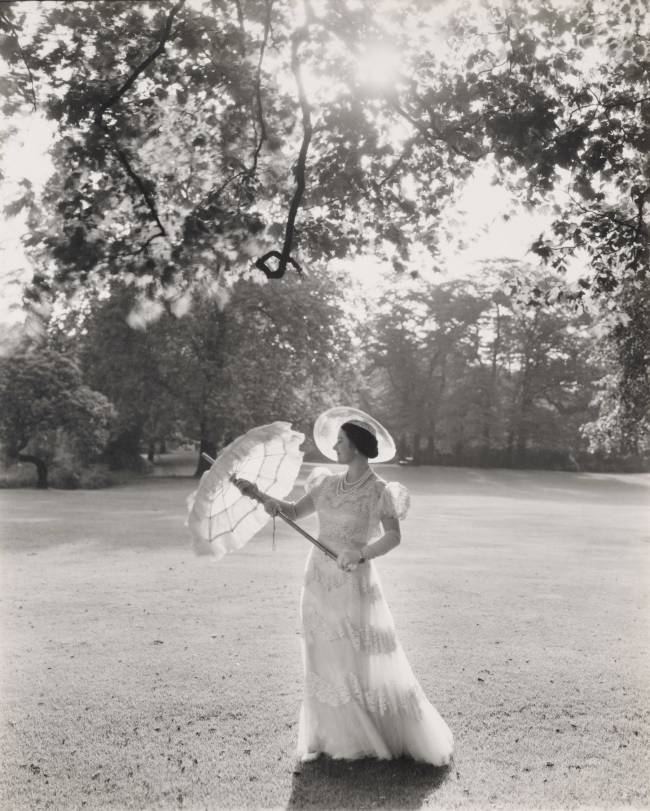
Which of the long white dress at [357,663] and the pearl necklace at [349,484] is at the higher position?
the pearl necklace at [349,484]

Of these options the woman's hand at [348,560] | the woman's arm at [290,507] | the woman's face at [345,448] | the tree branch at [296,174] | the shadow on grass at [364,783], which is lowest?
the shadow on grass at [364,783]

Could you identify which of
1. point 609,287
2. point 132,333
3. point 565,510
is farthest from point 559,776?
point 132,333

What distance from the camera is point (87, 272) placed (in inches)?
254

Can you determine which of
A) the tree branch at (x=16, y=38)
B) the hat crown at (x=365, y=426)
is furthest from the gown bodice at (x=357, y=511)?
the tree branch at (x=16, y=38)

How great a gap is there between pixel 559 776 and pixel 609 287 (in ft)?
15.3

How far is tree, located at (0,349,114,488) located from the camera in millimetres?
27734

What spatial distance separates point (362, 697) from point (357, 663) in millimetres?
222

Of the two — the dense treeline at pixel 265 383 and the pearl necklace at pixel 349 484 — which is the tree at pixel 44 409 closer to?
the dense treeline at pixel 265 383

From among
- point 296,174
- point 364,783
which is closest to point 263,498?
point 364,783

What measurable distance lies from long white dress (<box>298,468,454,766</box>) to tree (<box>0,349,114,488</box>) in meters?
25.5

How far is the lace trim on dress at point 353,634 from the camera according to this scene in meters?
4.86

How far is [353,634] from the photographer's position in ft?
16.0

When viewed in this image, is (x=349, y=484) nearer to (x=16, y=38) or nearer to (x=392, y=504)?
(x=392, y=504)

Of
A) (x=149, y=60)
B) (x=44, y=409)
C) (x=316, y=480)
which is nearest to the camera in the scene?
(x=316, y=480)
